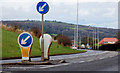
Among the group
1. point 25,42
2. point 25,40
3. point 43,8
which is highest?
point 43,8

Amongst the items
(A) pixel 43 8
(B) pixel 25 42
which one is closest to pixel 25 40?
(B) pixel 25 42

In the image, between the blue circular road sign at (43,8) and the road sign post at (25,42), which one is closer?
the road sign post at (25,42)

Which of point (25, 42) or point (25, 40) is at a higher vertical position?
point (25, 40)

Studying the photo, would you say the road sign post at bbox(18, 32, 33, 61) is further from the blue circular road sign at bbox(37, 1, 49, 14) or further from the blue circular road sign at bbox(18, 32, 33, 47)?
the blue circular road sign at bbox(37, 1, 49, 14)

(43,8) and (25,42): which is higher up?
(43,8)

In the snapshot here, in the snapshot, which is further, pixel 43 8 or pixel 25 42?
pixel 43 8

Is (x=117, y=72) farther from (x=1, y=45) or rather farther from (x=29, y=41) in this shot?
(x=1, y=45)

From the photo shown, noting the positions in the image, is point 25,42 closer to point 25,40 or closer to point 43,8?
point 25,40

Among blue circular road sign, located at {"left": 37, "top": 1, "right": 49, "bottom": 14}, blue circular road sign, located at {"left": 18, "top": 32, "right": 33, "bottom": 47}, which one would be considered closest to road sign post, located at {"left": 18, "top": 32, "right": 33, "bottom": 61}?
blue circular road sign, located at {"left": 18, "top": 32, "right": 33, "bottom": 47}

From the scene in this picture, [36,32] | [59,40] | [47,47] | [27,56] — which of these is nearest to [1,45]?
[47,47]

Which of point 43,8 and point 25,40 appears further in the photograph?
point 43,8

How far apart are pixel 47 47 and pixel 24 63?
326 centimetres

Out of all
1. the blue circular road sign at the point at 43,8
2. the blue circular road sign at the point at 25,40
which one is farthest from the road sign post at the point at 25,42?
the blue circular road sign at the point at 43,8

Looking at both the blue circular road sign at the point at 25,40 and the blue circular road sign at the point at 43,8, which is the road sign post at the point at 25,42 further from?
the blue circular road sign at the point at 43,8
